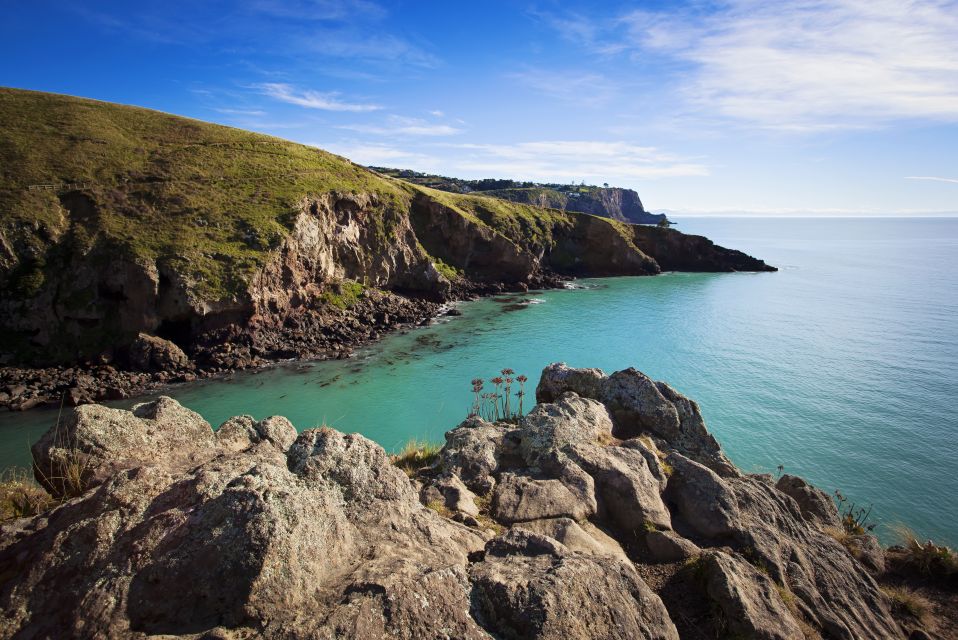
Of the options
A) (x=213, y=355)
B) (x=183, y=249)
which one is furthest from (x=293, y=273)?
(x=213, y=355)

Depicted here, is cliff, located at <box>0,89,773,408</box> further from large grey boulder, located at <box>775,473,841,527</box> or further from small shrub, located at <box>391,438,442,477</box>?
large grey boulder, located at <box>775,473,841,527</box>

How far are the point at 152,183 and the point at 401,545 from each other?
194ft

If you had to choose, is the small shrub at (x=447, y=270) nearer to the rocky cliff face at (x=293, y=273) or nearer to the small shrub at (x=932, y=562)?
the rocky cliff face at (x=293, y=273)

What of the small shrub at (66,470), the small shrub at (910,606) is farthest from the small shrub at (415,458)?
the small shrub at (910,606)

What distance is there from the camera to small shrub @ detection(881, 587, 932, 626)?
8.95 meters

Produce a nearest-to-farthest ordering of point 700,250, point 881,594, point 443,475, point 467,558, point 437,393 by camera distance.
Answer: point 467,558
point 881,594
point 443,475
point 437,393
point 700,250

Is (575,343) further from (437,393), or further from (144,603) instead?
(144,603)

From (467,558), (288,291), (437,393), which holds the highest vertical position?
(467,558)

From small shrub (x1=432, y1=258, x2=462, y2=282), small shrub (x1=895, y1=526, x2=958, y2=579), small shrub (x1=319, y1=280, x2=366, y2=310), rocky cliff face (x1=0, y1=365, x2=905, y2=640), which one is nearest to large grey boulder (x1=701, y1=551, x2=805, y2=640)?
rocky cliff face (x1=0, y1=365, x2=905, y2=640)

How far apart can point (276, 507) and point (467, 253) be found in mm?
75817

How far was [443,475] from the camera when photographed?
10.3 meters

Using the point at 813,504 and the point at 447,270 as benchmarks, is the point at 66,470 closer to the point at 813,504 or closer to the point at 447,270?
the point at 813,504

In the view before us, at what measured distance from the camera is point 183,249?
140ft

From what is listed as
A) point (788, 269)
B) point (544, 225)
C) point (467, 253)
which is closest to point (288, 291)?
point (467, 253)
